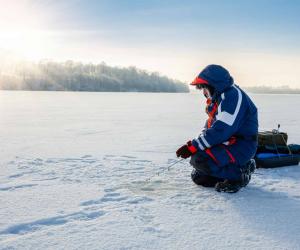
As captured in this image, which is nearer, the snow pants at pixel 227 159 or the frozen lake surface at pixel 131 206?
the frozen lake surface at pixel 131 206

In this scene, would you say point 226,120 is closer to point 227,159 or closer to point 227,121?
point 227,121

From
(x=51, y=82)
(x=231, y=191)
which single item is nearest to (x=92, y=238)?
(x=231, y=191)

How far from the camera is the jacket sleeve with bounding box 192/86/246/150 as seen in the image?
306 cm

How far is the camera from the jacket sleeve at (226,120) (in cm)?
306

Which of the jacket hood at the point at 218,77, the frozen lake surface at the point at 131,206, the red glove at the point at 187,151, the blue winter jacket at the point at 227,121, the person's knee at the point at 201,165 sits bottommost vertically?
the frozen lake surface at the point at 131,206

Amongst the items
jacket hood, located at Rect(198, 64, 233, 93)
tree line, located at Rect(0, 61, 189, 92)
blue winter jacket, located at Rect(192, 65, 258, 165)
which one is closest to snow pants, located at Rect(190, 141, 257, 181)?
blue winter jacket, located at Rect(192, 65, 258, 165)

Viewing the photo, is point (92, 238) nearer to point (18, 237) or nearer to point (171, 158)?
point (18, 237)

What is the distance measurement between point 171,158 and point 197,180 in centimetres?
143

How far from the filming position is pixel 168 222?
241 centimetres

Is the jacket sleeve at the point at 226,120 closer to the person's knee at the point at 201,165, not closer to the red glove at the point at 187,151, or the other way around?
the red glove at the point at 187,151

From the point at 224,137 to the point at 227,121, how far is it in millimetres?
140

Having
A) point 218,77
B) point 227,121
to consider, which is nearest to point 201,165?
point 227,121

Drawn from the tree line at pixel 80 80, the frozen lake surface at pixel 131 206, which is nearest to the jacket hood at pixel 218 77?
the frozen lake surface at pixel 131 206

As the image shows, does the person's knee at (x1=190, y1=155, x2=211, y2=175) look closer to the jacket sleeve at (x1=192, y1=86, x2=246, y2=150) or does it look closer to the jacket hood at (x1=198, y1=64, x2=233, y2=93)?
the jacket sleeve at (x1=192, y1=86, x2=246, y2=150)
